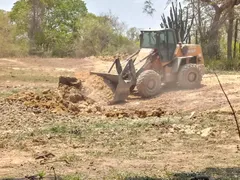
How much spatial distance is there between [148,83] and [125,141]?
6.56 metres

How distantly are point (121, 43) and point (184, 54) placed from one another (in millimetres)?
23865

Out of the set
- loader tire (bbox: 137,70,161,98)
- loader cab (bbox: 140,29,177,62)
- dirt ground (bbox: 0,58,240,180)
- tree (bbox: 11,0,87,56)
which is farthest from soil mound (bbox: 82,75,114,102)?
tree (bbox: 11,0,87,56)

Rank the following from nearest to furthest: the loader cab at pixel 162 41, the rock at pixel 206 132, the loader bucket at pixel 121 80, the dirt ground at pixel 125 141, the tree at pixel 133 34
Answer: the dirt ground at pixel 125 141 < the rock at pixel 206 132 < the loader bucket at pixel 121 80 < the loader cab at pixel 162 41 < the tree at pixel 133 34

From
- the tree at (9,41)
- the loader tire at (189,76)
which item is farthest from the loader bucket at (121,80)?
the tree at (9,41)

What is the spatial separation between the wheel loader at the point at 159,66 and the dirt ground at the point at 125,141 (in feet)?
3.64

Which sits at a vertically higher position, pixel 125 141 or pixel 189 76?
pixel 189 76

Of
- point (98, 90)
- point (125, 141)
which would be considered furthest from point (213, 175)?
point (98, 90)

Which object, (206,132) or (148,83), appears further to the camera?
(148,83)

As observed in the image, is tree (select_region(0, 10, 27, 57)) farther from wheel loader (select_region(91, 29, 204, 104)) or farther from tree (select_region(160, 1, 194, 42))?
wheel loader (select_region(91, 29, 204, 104))

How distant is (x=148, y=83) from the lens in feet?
51.1

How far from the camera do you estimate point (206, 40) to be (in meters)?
26.7

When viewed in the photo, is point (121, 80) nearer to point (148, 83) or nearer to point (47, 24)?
point (148, 83)

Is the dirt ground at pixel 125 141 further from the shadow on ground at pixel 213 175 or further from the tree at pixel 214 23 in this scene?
the tree at pixel 214 23

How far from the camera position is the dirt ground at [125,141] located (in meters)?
7.10
